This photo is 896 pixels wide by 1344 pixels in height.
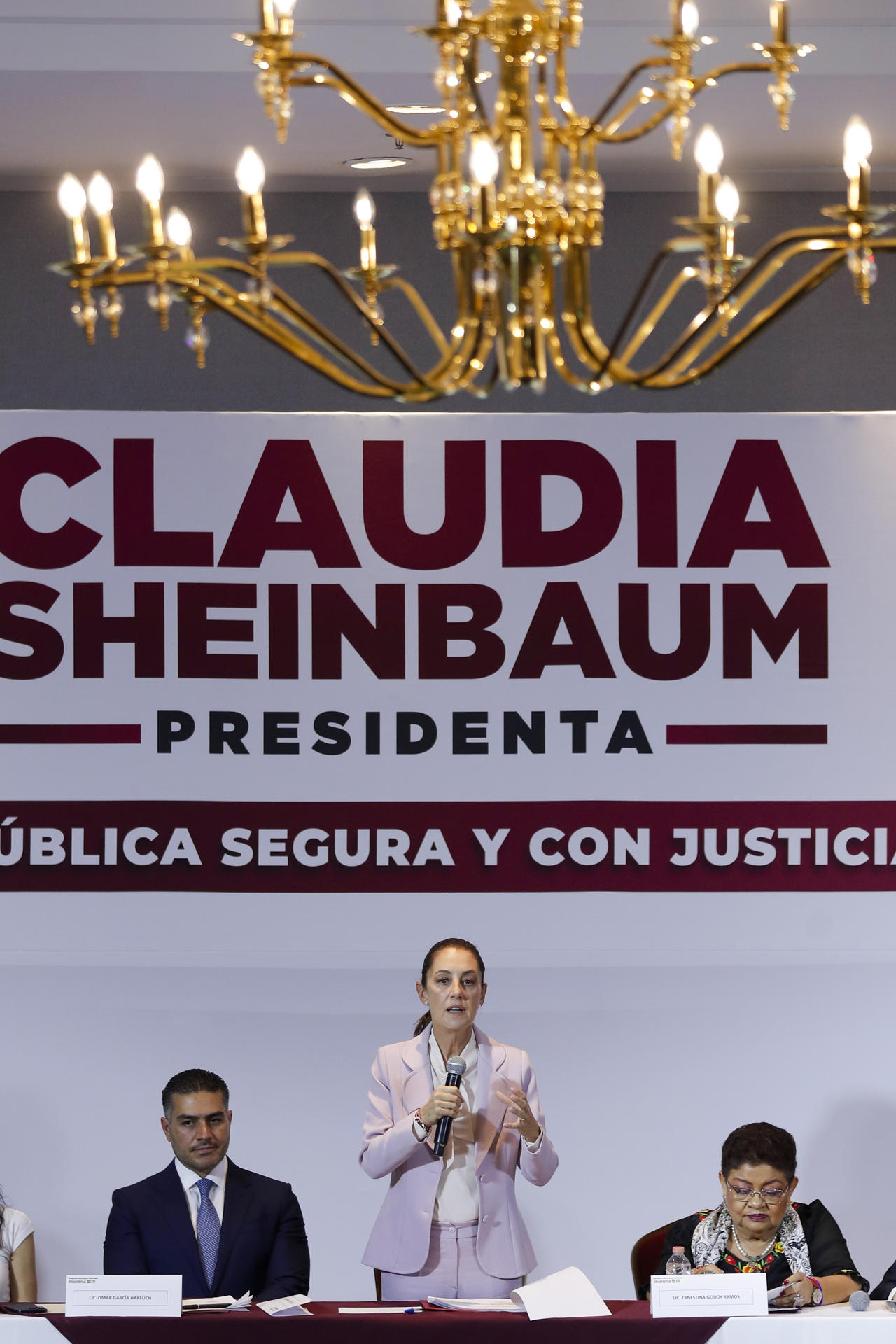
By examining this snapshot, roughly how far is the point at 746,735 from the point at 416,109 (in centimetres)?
184

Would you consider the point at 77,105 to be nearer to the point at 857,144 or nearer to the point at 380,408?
the point at 380,408

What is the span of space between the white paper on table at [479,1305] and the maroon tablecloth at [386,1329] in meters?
0.06

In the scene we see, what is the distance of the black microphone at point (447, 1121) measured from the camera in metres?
3.15

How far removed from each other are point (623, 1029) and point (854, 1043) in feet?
2.07

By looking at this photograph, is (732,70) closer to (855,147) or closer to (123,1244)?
(855,147)

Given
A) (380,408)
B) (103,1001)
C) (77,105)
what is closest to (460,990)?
(103,1001)

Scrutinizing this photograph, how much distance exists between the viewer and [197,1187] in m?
3.34

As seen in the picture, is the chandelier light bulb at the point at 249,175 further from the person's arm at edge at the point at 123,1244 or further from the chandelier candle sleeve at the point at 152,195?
the person's arm at edge at the point at 123,1244

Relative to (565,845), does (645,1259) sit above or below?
below

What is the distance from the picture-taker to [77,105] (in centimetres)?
372

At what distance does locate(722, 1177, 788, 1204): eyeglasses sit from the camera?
3.12 m

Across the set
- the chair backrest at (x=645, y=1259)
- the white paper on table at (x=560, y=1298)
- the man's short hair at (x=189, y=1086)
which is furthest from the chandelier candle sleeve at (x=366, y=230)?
the chair backrest at (x=645, y=1259)

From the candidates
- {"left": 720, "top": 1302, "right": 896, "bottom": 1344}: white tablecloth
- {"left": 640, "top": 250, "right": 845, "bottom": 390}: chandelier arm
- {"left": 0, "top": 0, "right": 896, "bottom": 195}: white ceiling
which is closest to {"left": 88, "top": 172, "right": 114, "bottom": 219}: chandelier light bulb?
{"left": 640, "top": 250, "right": 845, "bottom": 390}: chandelier arm

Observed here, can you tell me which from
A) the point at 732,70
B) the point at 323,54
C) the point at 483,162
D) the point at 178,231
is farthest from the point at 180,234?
the point at 323,54
